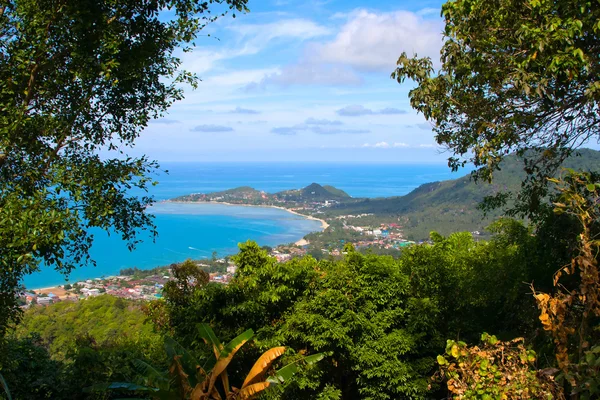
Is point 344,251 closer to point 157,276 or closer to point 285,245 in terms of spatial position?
point 157,276

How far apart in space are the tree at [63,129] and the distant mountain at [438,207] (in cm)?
1725

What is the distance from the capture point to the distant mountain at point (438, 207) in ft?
101

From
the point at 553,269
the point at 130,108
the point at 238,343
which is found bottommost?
the point at 238,343

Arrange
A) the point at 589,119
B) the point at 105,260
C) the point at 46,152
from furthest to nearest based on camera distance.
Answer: the point at 105,260 → the point at 589,119 → the point at 46,152

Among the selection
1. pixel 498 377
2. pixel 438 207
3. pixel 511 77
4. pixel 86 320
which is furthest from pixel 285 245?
pixel 498 377

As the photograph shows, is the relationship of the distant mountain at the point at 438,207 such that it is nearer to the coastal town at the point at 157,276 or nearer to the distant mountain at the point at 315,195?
the coastal town at the point at 157,276

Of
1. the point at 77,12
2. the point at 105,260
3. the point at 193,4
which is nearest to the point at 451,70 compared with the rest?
the point at 193,4

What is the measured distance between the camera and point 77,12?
3281mm

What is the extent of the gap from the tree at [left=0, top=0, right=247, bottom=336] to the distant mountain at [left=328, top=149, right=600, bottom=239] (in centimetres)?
1725

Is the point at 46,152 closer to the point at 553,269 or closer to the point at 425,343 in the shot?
the point at 425,343

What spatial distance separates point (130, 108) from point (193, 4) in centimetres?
115

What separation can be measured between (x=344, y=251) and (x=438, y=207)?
113ft

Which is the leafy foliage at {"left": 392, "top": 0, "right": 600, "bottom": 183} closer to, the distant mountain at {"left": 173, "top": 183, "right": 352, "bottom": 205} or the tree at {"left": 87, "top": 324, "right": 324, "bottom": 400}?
the tree at {"left": 87, "top": 324, "right": 324, "bottom": 400}

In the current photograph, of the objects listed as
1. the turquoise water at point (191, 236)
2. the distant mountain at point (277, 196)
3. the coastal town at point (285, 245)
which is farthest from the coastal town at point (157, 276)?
the distant mountain at point (277, 196)
